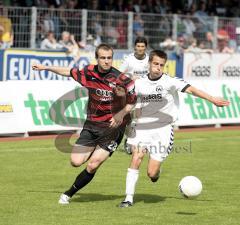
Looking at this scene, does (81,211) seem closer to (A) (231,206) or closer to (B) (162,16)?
(A) (231,206)

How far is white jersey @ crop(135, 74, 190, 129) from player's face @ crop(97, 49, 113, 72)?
0.58 metres

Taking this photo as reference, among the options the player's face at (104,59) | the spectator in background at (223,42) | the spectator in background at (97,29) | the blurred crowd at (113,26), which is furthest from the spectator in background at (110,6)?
the player's face at (104,59)

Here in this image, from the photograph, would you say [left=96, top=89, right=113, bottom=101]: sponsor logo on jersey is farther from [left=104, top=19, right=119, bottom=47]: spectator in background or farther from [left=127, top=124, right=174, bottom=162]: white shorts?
[left=104, top=19, right=119, bottom=47]: spectator in background

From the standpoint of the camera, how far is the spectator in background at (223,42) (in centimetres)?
2820

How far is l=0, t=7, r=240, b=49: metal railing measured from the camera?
22703mm

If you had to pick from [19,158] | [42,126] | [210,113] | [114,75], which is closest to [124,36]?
[210,113]

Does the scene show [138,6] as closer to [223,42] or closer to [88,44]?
[223,42]

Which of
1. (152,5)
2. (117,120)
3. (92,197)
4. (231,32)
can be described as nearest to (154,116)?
(117,120)

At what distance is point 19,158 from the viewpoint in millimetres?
16625

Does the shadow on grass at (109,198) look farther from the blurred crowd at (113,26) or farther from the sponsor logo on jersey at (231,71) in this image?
the sponsor logo on jersey at (231,71)

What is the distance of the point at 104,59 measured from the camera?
11.4 m

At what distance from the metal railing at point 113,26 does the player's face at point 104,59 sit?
10989 mm

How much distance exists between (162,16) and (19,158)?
10.8 meters

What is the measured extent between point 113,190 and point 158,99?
1961 mm
